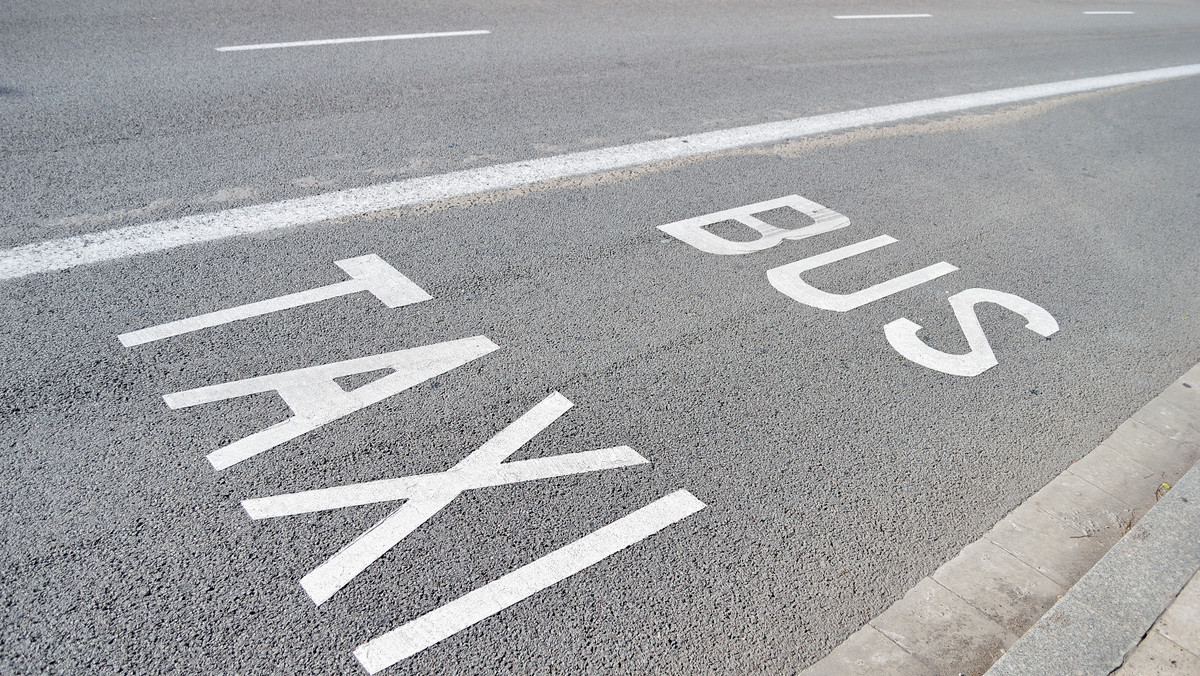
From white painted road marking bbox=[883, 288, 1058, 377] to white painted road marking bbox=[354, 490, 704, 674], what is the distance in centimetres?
179

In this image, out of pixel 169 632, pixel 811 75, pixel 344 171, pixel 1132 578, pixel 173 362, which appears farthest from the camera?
pixel 811 75

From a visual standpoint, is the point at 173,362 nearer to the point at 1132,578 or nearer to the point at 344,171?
the point at 344,171

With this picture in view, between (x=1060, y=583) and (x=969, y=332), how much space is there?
1.82 metres

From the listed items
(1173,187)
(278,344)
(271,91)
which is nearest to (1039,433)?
(278,344)

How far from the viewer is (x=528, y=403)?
3766 mm

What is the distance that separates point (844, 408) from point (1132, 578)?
1270 millimetres

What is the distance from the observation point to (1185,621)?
9.90ft

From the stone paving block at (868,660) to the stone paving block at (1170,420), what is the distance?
7.35 ft

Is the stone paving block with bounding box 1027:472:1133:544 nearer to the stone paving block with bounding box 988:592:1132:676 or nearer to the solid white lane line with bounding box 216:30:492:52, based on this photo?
the stone paving block with bounding box 988:592:1132:676

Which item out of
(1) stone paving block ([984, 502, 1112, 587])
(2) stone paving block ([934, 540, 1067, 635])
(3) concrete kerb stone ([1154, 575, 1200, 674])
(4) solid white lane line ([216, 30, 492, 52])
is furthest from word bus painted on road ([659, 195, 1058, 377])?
(4) solid white lane line ([216, 30, 492, 52])

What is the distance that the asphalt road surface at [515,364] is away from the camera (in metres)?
2.79

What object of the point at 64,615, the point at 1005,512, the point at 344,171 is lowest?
the point at 1005,512

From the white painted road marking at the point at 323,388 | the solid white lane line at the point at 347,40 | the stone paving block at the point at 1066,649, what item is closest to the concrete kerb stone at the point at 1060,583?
the stone paving block at the point at 1066,649

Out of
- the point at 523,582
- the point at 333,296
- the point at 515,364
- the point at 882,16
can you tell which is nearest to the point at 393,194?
the point at 333,296
